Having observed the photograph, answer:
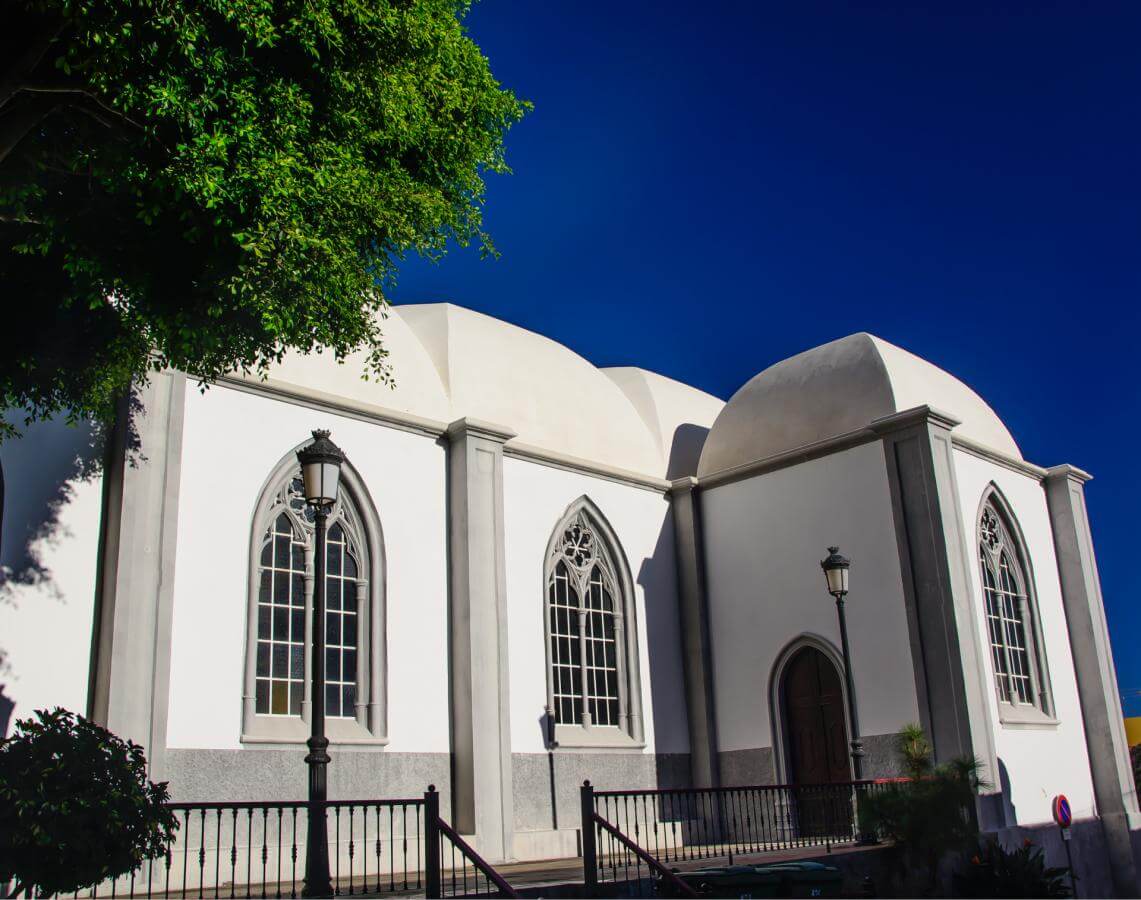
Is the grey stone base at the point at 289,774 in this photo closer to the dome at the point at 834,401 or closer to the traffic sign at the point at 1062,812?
the dome at the point at 834,401

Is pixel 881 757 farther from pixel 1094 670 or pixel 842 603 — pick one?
pixel 1094 670

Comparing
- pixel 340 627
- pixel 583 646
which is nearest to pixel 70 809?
pixel 340 627

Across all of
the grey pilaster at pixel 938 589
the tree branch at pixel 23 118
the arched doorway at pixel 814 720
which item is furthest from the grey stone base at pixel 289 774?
the grey pilaster at pixel 938 589

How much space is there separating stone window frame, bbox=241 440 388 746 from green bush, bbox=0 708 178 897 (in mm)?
4028

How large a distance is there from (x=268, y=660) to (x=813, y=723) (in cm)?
900

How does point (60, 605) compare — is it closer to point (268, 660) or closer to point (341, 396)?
point (268, 660)

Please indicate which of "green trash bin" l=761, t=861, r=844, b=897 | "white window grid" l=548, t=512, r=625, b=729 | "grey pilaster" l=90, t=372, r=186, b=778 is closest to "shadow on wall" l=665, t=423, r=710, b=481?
"white window grid" l=548, t=512, r=625, b=729

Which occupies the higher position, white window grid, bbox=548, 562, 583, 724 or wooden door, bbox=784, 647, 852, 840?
white window grid, bbox=548, 562, 583, 724

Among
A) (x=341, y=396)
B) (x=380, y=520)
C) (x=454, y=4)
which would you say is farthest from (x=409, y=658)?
(x=454, y=4)

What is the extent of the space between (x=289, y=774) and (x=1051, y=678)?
12611 millimetres

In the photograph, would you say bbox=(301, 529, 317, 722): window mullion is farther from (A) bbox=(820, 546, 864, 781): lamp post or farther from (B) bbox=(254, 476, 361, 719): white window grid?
(A) bbox=(820, 546, 864, 781): lamp post

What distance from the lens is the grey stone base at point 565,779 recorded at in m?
15.6

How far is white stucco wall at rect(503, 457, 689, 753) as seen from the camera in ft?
53.2

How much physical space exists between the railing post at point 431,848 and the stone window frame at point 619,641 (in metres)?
6.13
